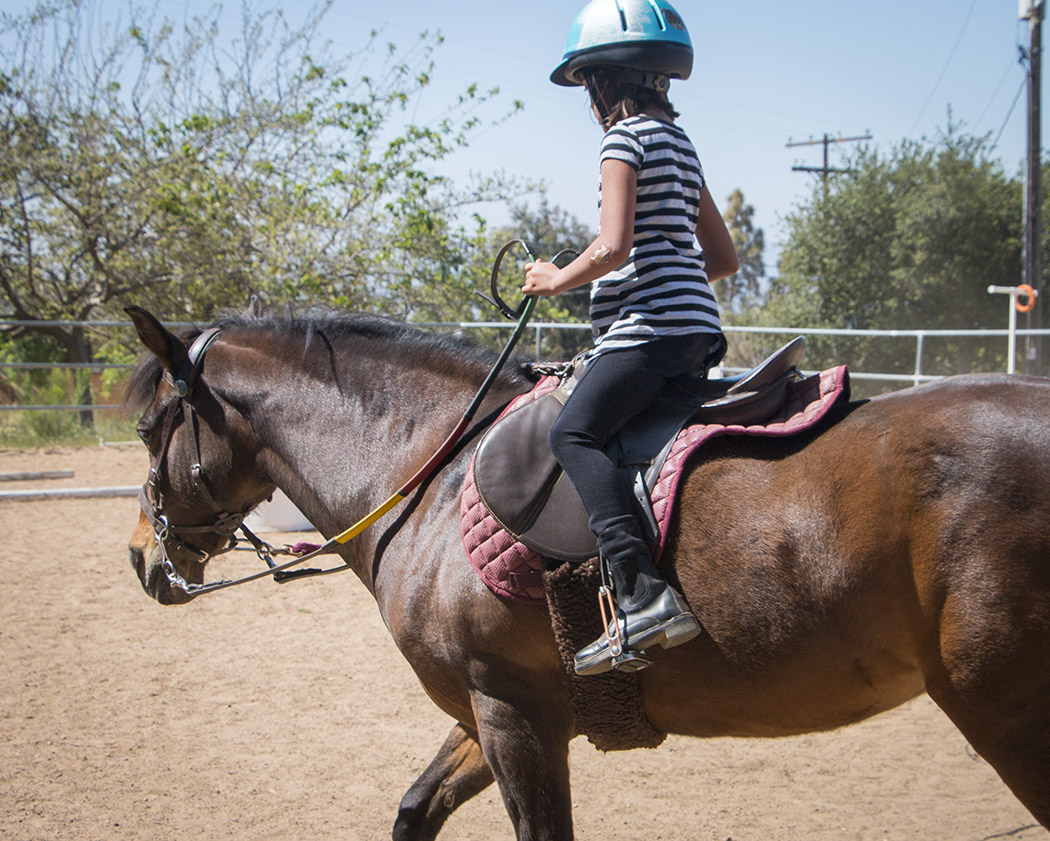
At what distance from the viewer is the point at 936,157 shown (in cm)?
2745

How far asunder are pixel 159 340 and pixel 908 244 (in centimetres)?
2829

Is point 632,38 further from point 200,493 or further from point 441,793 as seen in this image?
point 441,793

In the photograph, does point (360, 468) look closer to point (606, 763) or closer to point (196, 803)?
point (196, 803)

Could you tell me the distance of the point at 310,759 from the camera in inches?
159

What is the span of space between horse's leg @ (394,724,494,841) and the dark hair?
1972 mm

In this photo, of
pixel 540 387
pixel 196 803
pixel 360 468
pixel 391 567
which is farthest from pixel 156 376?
pixel 196 803

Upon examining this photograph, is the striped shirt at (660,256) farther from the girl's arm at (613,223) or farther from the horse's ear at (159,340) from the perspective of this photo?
the horse's ear at (159,340)

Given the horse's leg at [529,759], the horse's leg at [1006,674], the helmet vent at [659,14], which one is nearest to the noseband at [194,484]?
the horse's leg at [529,759]

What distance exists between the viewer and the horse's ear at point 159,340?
291 centimetres

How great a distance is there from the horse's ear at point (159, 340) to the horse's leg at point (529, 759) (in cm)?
158

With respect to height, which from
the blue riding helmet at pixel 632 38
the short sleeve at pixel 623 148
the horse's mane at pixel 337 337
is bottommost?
the horse's mane at pixel 337 337

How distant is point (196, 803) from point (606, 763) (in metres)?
1.79

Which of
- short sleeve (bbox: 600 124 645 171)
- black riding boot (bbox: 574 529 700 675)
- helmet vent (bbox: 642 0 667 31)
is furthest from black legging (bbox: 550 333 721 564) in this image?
helmet vent (bbox: 642 0 667 31)

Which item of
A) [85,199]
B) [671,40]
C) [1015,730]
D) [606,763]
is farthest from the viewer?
[85,199]
